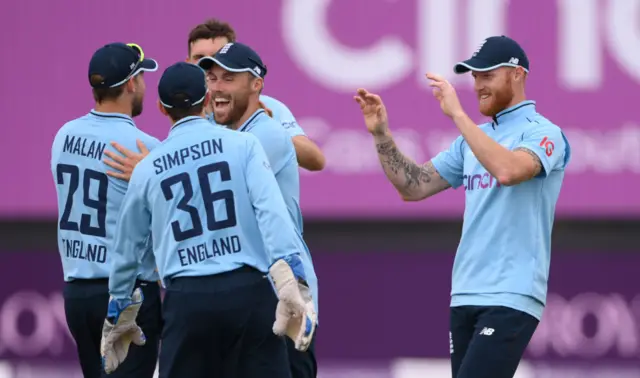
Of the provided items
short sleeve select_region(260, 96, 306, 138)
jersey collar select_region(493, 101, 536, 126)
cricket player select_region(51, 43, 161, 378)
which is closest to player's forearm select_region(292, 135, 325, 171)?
short sleeve select_region(260, 96, 306, 138)

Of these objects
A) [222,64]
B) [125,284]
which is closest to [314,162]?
[222,64]

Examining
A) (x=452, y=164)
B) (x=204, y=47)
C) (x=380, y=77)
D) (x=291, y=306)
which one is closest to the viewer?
(x=291, y=306)

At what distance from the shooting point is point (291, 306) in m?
5.61

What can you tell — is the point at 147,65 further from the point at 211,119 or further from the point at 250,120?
the point at 250,120

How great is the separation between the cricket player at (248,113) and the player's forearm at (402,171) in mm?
527

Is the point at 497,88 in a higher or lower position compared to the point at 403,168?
higher

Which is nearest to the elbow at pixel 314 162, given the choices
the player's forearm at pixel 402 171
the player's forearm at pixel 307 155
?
the player's forearm at pixel 307 155

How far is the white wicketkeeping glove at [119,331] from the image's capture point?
6.12m

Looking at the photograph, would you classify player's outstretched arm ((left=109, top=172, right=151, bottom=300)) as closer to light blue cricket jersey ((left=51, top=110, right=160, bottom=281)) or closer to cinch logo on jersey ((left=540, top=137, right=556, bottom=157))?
light blue cricket jersey ((left=51, top=110, right=160, bottom=281))

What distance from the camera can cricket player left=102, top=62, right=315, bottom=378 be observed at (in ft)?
18.5

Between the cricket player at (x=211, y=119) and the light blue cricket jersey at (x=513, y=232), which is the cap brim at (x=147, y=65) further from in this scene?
the light blue cricket jersey at (x=513, y=232)

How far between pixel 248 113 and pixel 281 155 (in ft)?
0.90

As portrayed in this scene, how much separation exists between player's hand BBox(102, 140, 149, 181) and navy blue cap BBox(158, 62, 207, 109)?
1.69ft

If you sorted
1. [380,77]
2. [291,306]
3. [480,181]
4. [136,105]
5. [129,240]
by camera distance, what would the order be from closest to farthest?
1. [291,306]
2. [129,240]
3. [480,181]
4. [136,105]
5. [380,77]
